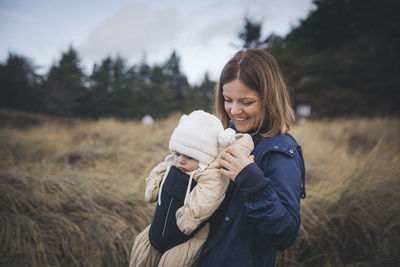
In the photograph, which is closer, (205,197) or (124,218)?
(205,197)

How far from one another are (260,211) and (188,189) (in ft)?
1.20

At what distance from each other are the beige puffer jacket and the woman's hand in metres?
0.04

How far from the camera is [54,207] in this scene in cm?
238

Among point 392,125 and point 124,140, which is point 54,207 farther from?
point 392,125

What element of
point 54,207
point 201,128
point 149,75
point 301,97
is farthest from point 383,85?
point 149,75

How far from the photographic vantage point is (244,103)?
3.87 ft

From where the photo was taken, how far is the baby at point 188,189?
1.00m

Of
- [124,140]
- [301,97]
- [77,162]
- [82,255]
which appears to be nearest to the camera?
[82,255]

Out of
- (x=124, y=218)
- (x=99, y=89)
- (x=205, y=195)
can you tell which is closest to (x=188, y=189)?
(x=205, y=195)

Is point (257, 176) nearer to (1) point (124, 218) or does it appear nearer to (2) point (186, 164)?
(2) point (186, 164)

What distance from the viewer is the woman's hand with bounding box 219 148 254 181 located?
938mm

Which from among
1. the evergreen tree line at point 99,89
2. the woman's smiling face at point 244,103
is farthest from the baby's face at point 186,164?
the evergreen tree line at point 99,89

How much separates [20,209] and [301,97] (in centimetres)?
1425

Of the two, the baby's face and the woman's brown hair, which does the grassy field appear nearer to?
the baby's face
